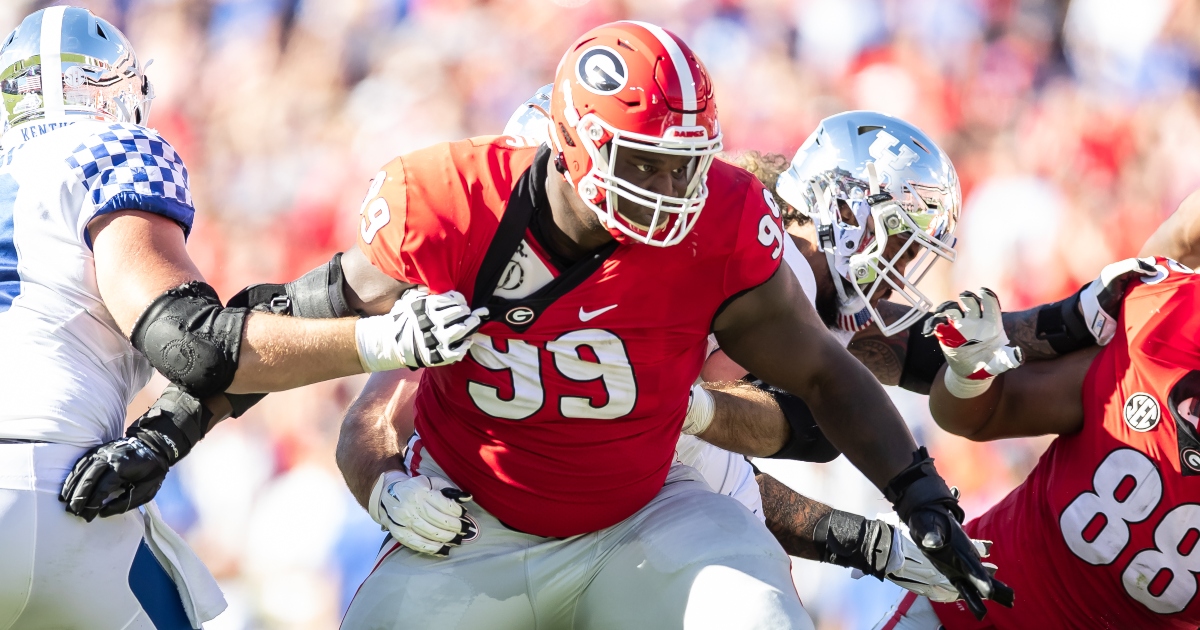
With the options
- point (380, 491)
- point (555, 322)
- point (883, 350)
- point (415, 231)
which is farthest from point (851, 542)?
point (415, 231)

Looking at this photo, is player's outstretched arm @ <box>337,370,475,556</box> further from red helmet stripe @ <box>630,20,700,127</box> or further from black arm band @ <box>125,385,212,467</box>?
red helmet stripe @ <box>630,20,700,127</box>

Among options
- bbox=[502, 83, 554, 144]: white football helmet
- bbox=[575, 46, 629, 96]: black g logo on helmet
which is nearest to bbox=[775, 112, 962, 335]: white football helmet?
bbox=[502, 83, 554, 144]: white football helmet

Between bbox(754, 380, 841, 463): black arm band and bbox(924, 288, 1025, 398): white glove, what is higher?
bbox(924, 288, 1025, 398): white glove

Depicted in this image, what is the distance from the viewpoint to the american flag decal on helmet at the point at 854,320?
3391 millimetres

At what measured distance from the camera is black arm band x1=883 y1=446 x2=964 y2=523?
8.16 feet

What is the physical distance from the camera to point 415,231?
2291 mm

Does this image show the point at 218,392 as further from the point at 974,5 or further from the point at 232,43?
the point at 974,5

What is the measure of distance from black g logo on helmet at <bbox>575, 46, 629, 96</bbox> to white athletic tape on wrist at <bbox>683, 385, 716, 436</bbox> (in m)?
0.98

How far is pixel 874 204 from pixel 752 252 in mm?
952

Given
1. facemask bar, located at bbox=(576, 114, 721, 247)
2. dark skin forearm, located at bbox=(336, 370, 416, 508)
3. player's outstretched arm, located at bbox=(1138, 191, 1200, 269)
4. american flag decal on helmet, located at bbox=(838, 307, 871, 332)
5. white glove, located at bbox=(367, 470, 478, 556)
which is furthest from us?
player's outstretched arm, located at bbox=(1138, 191, 1200, 269)

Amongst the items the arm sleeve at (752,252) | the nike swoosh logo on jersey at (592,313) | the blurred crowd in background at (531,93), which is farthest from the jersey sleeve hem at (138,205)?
the blurred crowd in background at (531,93)

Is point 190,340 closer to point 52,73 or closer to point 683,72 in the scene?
point 52,73

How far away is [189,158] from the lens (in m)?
4.74

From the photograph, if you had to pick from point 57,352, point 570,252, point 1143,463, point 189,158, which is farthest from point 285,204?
point 1143,463
